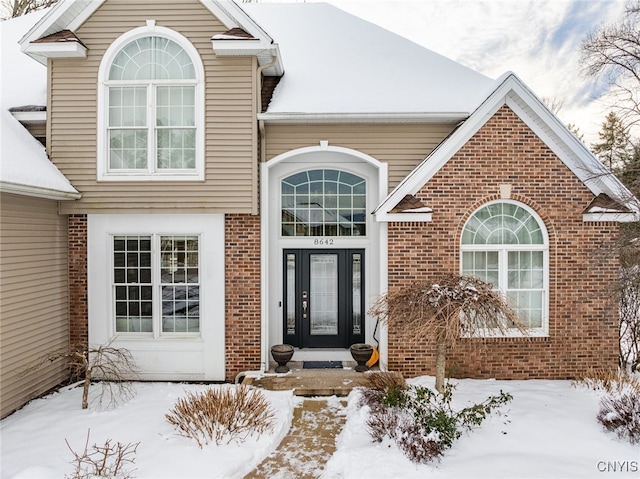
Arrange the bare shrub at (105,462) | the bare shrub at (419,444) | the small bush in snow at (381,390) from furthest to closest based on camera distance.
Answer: the small bush in snow at (381,390), the bare shrub at (419,444), the bare shrub at (105,462)

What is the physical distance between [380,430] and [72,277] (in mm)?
6778

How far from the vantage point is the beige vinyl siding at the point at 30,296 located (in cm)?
635

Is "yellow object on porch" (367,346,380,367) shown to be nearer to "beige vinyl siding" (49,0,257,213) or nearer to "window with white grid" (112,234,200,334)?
"window with white grid" (112,234,200,334)

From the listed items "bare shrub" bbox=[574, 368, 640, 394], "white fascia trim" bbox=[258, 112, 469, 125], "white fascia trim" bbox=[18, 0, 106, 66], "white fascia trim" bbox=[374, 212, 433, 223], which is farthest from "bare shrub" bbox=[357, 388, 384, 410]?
"white fascia trim" bbox=[18, 0, 106, 66]

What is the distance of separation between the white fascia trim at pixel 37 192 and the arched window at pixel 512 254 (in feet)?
25.6

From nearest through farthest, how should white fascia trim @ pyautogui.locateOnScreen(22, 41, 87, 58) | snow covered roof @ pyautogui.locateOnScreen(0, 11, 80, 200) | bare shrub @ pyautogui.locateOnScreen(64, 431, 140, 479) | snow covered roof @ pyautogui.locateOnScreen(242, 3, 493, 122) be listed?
Result: bare shrub @ pyautogui.locateOnScreen(64, 431, 140, 479), snow covered roof @ pyautogui.locateOnScreen(0, 11, 80, 200), white fascia trim @ pyautogui.locateOnScreen(22, 41, 87, 58), snow covered roof @ pyautogui.locateOnScreen(242, 3, 493, 122)

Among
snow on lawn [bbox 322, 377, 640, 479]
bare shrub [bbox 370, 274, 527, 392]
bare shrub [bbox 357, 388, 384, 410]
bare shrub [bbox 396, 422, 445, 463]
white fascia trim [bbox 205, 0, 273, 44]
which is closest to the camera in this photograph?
snow on lawn [bbox 322, 377, 640, 479]

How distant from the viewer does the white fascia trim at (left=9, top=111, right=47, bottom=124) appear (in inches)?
309

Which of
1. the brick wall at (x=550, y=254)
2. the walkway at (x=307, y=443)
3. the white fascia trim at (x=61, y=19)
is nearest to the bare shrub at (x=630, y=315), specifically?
the brick wall at (x=550, y=254)

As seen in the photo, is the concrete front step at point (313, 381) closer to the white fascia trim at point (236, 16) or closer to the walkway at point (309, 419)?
the walkway at point (309, 419)

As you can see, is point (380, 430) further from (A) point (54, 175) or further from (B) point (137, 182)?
(A) point (54, 175)

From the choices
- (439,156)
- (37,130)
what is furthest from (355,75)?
(37,130)

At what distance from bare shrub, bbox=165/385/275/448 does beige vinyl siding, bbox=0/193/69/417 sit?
3072 mm

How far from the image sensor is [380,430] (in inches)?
208
